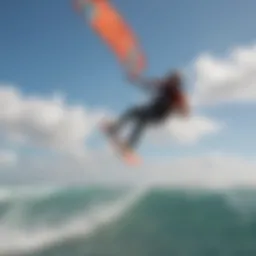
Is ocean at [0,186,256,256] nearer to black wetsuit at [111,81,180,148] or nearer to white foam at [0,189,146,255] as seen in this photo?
white foam at [0,189,146,255]

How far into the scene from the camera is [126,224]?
38.8 metres

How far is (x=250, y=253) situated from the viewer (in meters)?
34.3

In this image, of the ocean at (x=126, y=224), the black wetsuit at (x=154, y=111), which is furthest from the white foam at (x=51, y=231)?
the black wetsuit at (x=154, y=111)

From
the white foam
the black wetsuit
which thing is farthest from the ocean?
the black wetsuit

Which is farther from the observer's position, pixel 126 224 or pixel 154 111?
pixel 126 224

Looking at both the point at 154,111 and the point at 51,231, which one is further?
the point at 51,231

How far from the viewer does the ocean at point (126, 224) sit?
3372 centimetres

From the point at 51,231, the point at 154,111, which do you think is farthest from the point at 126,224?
the point at 154,111

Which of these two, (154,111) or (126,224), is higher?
(126,224)

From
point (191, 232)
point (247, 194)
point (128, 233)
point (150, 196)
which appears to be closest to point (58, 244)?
point (128, 233)

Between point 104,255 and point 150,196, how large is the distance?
1633cm

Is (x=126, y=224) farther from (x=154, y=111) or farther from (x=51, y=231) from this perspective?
(x=154, y=111)

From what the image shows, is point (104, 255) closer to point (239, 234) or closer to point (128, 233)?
point (128, 233)

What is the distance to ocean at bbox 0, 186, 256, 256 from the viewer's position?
33.7m
